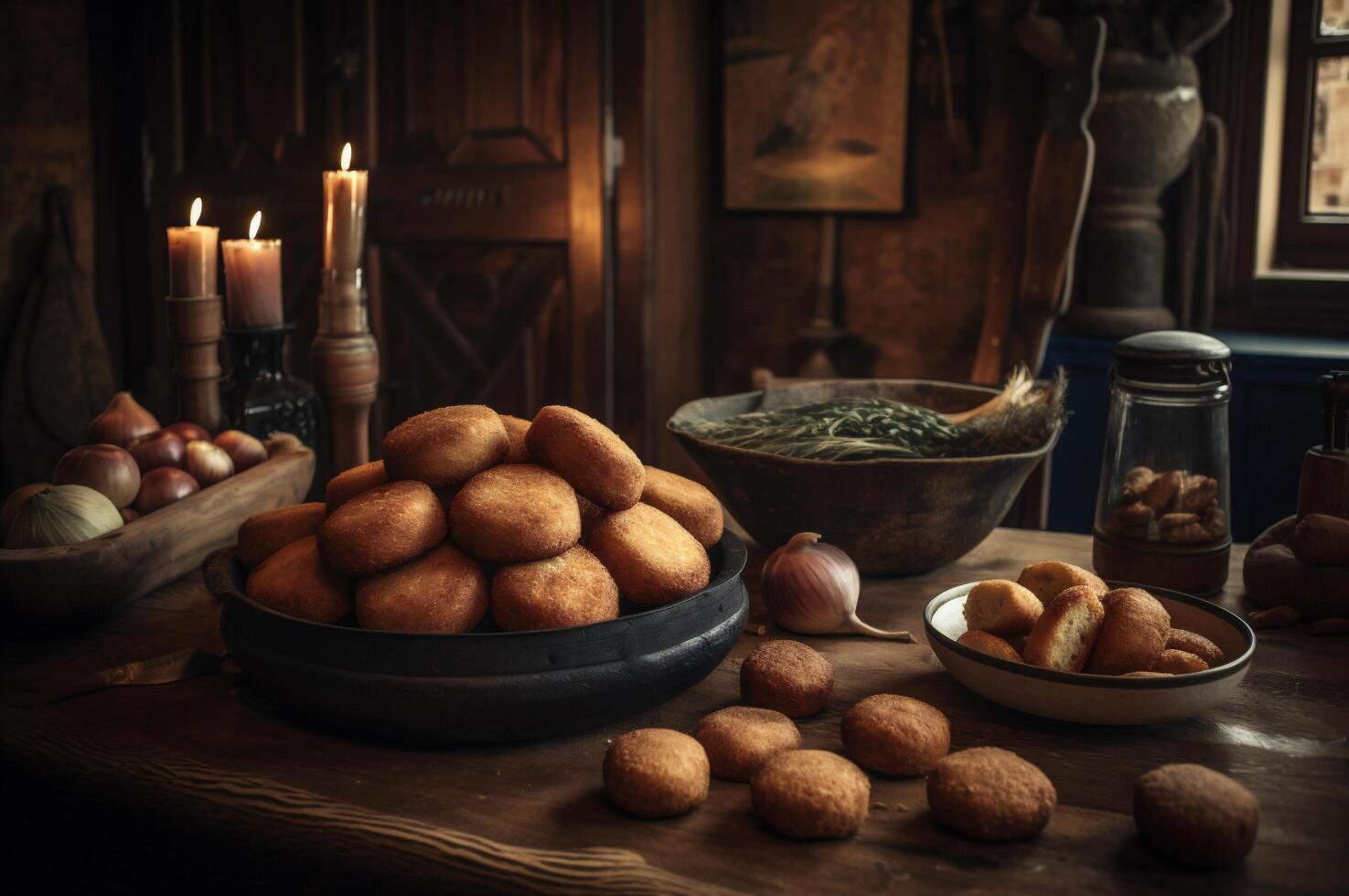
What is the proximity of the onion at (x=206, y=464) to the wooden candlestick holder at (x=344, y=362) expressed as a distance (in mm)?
153

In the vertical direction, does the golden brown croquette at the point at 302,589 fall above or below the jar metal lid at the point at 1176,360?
below

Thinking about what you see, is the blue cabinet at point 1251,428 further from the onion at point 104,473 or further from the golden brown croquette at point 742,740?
the onion at point 104,473

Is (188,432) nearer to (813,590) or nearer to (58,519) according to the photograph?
(58,519)

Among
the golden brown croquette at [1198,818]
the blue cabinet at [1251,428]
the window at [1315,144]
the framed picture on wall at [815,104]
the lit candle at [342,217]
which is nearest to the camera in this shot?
the golden brown croquette at [1198,818]

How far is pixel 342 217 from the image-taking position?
61.7 inches

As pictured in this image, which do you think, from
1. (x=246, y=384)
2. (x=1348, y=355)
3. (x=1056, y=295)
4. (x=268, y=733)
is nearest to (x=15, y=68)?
(x=246, y=384)

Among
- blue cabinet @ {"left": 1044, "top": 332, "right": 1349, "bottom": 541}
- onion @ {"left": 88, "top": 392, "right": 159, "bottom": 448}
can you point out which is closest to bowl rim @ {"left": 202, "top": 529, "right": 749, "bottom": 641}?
onion @ {"left": 88, "top": 392, "right": 159, "bottom": 448}

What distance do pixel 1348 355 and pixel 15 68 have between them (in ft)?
14.0

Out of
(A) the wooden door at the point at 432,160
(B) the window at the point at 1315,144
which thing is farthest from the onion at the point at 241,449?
(B) the window at the point at 1315,144

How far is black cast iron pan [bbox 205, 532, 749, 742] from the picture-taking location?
3.19ft

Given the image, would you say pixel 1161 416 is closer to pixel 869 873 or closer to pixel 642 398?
pixel 869 873

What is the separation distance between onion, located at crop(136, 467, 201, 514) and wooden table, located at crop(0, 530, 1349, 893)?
24 cm

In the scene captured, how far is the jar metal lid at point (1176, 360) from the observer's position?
1.39 metres

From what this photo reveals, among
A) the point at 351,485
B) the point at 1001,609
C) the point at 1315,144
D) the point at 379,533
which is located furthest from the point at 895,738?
the point at 1315,144
